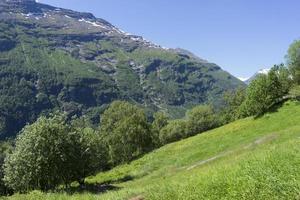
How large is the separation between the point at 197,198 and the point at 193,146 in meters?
57.7

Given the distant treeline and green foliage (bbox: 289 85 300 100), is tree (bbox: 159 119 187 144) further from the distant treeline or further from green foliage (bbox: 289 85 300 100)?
green foliage (bbox: 289 85 300 100)

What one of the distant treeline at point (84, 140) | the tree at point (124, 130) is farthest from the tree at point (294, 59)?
the tree at point (124, 130)

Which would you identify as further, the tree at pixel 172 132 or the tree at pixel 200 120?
the tree at pixel 200 120

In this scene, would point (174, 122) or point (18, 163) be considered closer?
point (18, 163)

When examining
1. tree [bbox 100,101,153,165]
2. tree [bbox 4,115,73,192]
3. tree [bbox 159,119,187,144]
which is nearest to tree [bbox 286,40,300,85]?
tree [bbox 100,101,153,165]

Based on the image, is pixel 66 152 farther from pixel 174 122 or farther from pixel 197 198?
pixel 174 122

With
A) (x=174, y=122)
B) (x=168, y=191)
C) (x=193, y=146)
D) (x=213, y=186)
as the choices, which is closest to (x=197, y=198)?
(x=213, y=186)

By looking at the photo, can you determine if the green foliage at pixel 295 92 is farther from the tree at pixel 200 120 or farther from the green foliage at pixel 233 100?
the tree at pixel 200 120

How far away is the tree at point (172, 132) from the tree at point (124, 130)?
5153cm

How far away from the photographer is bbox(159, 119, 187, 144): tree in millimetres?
171500

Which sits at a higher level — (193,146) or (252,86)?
(252,86)

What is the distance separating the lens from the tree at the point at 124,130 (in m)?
114

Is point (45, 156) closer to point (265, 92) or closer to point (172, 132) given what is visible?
point (265, 92)

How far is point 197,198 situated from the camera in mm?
14750
